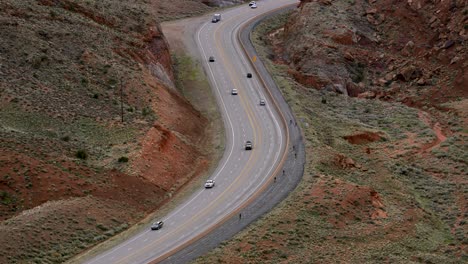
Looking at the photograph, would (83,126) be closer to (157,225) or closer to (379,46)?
(157,225)

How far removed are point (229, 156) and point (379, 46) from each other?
115ft

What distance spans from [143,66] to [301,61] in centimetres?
2172

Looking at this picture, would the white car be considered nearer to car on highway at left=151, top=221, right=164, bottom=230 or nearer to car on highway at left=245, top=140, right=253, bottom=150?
car on highway at left=151, top=221, right=164, bottom=230

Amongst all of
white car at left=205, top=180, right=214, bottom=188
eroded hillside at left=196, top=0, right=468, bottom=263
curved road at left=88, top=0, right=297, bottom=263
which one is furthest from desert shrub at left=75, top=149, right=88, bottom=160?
eroded hillside at left=196, top=0, right=468, bottom=263

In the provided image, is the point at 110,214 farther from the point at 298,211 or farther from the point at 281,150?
the point at 281,150

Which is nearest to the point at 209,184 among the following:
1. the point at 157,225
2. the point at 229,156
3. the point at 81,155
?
the point at 229,156

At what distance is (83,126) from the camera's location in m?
71.1

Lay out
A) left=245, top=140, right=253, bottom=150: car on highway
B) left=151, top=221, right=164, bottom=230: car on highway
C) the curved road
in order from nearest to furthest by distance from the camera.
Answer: the curved road < left=151, top=221, right=164, bottom=230: car on highway < left=245, top=140, right=253, bottom=150: car on highway

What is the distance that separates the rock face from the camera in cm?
9512

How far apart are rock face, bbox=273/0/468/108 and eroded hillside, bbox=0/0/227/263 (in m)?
17.1

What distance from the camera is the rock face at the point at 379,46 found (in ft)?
312

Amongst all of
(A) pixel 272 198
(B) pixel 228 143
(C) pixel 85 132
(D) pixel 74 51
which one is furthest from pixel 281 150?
(D) pixel 74 51

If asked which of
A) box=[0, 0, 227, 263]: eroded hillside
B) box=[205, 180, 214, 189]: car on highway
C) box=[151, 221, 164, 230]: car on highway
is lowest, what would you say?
box=[205, 180, 214, 189]: car on highway

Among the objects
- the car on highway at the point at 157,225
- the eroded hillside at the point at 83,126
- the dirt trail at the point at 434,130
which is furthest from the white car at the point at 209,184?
the dirt trail at the point at 434,130
